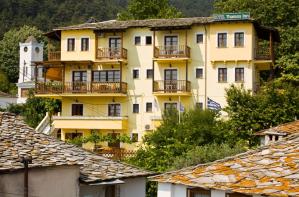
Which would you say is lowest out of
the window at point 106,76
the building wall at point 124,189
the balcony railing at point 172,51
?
the building wall at point 124,189

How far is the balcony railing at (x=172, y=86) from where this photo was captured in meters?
49.4

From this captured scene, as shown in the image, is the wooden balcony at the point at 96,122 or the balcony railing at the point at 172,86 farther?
the wooden balcony at the point at 96,122

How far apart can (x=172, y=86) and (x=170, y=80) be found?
78 centimetres

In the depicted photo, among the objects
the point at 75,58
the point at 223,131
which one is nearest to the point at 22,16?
the point at 75,58

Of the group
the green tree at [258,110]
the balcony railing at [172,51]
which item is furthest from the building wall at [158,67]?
the green tree at [258,110]

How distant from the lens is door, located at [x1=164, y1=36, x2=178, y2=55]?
49.8m

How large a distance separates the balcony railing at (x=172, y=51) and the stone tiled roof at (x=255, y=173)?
33.7 metres

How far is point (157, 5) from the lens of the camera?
65.2 meters

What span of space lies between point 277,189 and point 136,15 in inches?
2071

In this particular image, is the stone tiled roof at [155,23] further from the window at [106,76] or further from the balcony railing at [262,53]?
the balcony railing at [262,53]

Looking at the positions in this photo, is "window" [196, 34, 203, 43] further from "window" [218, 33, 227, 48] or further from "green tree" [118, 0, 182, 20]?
"green tree" [118, 0, 182, 20]

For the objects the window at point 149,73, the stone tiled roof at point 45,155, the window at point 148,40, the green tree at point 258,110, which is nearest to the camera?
the stone tiled roof at point 45,155

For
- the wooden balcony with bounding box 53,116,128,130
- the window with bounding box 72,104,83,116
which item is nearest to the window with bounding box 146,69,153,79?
the wooden balcony with bounding box 53,116,128,130

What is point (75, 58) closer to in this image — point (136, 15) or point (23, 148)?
point (136, 15)
